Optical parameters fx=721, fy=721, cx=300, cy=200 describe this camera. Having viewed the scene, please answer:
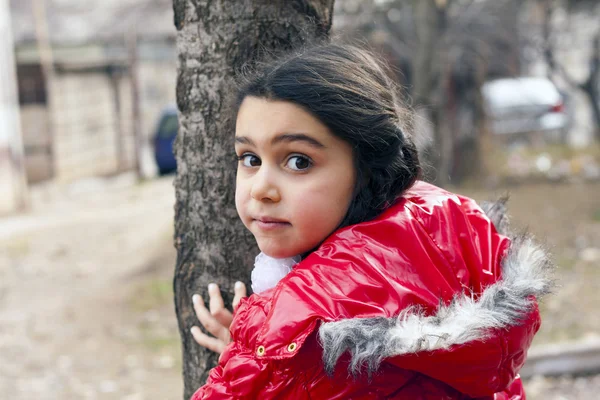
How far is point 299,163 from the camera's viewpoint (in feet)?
4.97

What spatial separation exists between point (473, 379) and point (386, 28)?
7823mm

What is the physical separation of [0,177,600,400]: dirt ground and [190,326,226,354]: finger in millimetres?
1959

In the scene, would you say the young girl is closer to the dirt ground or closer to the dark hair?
the dark hair

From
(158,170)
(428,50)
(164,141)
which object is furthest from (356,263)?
(158,170)

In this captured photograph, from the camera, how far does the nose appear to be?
4.94ft

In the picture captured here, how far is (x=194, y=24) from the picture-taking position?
1.95m

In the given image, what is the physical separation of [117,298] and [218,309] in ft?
15.4

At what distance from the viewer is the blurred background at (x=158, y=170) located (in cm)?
505

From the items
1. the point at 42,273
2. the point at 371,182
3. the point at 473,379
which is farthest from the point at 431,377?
the point at 42,273

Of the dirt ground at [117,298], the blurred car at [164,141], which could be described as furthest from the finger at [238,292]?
the blurred car at [164,141]

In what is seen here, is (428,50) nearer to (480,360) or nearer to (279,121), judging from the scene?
(279,121)

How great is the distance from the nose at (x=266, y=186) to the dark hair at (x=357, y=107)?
155 millimetres

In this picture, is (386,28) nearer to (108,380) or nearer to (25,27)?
(108,380)

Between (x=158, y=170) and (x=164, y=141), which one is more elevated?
(x=164, y=141)
